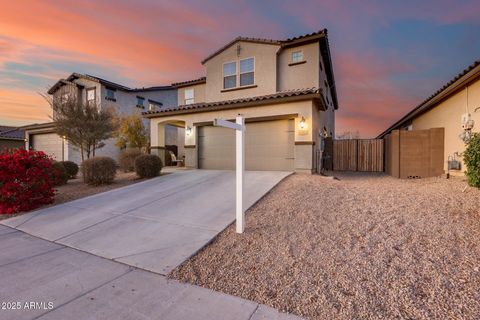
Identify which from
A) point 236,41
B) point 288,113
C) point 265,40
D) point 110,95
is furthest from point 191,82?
point 110,95

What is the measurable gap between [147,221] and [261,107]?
7.34 meters

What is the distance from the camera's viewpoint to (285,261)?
10.4 feet

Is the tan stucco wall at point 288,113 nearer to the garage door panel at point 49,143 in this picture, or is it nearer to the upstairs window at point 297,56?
the upstairs window at point 297,56

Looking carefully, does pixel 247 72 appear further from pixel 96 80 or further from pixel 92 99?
pixel 92 99

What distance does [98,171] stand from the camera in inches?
358

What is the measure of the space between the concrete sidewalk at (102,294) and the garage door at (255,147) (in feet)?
25.9

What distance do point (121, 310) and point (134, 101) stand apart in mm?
23808

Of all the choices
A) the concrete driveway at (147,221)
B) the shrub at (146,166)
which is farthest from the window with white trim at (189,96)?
the concrete driveway at (147,221)

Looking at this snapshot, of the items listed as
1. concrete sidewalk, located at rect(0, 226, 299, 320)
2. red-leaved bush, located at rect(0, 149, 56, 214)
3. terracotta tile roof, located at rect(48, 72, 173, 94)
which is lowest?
concrete sidewalk, located at rect(0, 226, 299, 320)

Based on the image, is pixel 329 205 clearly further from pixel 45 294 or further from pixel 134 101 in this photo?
pixel 134 101

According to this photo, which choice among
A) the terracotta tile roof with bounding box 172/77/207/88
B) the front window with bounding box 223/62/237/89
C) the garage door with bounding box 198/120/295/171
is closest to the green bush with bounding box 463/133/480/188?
the garage door with bounding box 198/120/295/171

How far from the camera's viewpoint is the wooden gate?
13.3 metres

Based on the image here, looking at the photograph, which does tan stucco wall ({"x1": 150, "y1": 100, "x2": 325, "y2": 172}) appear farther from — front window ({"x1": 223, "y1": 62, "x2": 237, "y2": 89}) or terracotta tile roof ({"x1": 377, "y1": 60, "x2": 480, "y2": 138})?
terracotta tile roof ({"x1": 377, "y1": 60, "x2": 480, "y2": 138})

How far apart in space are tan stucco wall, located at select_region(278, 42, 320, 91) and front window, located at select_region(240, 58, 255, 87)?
1535 millimetres
